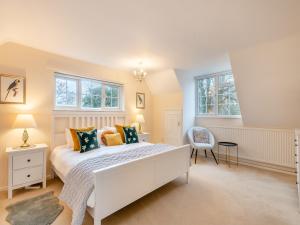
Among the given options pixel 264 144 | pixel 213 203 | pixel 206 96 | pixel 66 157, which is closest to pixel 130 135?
pixel 66 157

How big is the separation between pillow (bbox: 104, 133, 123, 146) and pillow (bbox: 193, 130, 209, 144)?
2228 millimetres

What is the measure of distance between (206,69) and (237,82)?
3.47 ft

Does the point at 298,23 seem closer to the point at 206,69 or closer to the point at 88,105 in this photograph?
the point at 206,69

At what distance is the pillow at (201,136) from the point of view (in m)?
4.34

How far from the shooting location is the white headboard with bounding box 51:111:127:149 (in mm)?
3082

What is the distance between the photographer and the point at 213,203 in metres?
2.23

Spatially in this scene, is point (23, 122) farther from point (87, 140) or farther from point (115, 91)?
point (115, 91)

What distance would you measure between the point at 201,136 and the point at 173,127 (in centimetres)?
83

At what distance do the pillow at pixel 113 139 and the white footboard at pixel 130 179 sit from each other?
1.19 metres

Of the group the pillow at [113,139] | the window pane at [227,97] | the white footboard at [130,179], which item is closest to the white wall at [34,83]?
the pillow at [113,139]

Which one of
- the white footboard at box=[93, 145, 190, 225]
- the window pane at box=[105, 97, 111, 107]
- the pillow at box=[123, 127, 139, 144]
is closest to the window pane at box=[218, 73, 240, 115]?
the white footboard at box=[93, 145, 190, 225]

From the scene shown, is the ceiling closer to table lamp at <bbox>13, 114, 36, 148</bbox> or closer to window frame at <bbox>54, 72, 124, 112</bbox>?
window frame at <bbox>54, 72, 124, 112</bbox>

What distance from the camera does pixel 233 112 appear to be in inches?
166

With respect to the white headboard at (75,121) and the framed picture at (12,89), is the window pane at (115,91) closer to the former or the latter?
the white headboard at (75,121)
